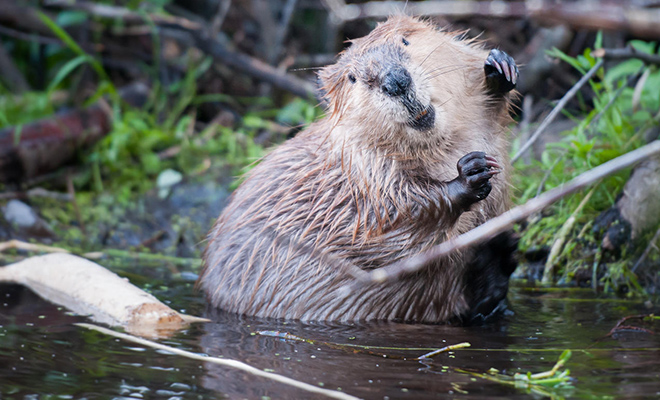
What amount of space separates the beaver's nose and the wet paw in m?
0.26

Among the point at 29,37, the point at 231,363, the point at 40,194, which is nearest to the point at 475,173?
the point at 231,363

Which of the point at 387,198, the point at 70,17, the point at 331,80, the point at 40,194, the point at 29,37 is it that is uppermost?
the point at 70,17

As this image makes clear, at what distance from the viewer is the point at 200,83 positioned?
5.45 m

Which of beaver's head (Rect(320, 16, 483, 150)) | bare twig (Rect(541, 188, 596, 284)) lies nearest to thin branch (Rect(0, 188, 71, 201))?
beaver's head (Rect(320, 16, 483, 150))

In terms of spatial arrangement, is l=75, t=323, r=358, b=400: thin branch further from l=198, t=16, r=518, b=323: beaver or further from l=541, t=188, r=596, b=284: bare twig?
l=541, t=188, r=596, b=284: bare twig

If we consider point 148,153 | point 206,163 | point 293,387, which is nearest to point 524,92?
point 206,163

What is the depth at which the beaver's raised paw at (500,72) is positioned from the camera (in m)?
2.46

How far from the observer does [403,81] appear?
219cm

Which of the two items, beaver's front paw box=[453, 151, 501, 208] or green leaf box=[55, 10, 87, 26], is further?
green leaf box=[55, 10, 87, 26]

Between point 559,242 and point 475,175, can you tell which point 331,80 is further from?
point 559,242

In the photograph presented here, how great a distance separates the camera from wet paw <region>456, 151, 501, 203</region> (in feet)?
7.05

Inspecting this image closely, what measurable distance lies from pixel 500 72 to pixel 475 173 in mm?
466

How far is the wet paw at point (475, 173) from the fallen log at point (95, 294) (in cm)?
92

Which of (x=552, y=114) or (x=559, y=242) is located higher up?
(x=552, y=114)
